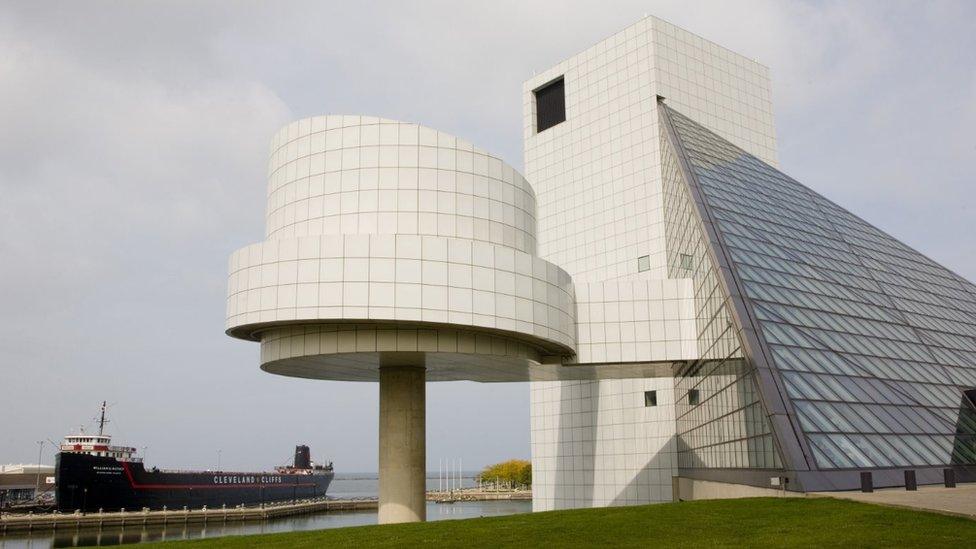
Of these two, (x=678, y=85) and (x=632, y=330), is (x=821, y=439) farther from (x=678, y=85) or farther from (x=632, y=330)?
(x=678, y=85)

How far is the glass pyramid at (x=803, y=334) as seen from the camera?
26.3 meters

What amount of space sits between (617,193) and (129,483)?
256 ft

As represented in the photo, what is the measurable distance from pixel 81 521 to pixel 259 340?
6802 centimetres

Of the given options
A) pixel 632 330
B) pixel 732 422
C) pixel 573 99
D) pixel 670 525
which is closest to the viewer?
pixel 670 525

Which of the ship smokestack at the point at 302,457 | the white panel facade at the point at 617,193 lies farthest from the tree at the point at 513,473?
the white panel facade at the point at 617,193

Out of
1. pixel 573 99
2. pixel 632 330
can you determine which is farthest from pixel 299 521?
pixel 632 330

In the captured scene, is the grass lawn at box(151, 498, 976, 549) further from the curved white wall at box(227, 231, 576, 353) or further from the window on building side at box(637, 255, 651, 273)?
the window on building side at box(637, 255, 651, 273)

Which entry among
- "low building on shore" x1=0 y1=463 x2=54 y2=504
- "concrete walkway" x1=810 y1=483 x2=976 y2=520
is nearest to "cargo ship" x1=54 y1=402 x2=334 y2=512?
"low building on shore" x1=0 y1=463 x2=54 y2=504

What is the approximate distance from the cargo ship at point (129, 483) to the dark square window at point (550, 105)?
70.6 meters

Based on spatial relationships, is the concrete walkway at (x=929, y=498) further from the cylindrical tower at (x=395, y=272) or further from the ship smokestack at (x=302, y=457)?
the ship smokestack at (x=302, y=457)

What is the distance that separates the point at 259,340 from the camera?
111 ft

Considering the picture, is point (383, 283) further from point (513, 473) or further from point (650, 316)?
point (513, 473)

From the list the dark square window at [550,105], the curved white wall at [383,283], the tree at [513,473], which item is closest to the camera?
the curved white wall at [383,283]

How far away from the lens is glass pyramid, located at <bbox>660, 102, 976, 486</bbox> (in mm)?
26281
